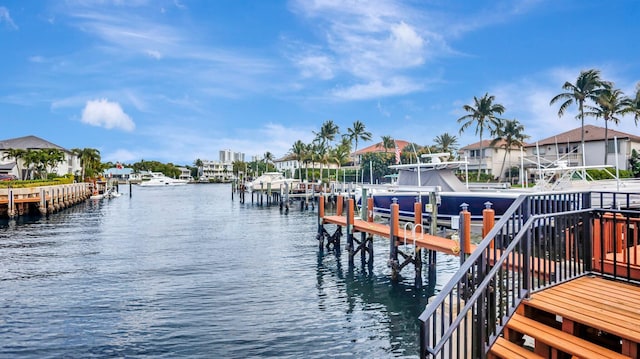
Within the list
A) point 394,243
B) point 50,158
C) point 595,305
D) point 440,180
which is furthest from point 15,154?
point 595,305

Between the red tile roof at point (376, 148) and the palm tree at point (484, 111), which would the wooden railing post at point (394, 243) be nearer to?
the palm tree at point (484, 111)

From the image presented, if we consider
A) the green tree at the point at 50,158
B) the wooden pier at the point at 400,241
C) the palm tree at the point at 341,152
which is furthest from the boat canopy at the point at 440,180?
the green tree at the point at 50,158

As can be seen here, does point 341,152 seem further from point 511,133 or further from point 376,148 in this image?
point 511,133

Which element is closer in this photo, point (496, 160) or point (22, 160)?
point (496, 160)

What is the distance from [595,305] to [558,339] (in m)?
0.76

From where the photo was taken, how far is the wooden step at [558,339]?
461 centimetres

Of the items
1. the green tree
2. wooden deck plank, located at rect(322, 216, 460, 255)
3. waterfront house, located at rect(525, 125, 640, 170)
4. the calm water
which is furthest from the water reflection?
the green tree

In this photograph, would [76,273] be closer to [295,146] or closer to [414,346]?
[414,346]

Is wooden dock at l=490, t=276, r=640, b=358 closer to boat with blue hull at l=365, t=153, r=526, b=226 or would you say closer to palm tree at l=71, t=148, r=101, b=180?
boat with blue hull at l=365, t=153, r=526, b=226

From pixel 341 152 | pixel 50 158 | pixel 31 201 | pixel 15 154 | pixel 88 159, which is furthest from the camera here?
pixel 88 159

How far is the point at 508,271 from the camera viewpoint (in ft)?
18.0

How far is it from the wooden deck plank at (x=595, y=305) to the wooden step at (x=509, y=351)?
0.56 meters

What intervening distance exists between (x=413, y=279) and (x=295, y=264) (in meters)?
5.22

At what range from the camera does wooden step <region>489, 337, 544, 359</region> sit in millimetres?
5027
